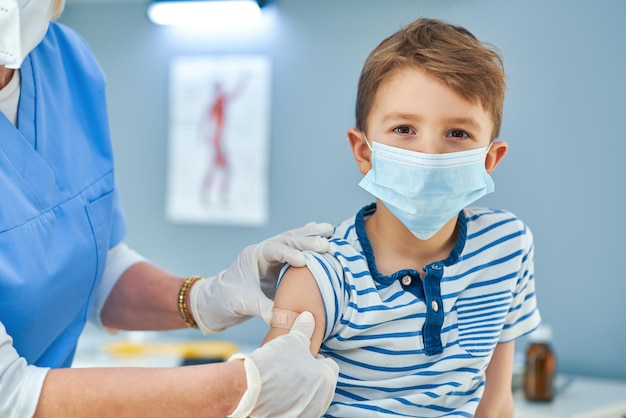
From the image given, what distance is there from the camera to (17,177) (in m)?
1.11

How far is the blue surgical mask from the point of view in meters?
1.06

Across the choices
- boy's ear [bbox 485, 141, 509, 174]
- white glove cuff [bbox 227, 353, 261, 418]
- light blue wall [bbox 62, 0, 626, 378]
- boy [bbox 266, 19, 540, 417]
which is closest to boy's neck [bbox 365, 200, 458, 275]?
boy [bbox 266, 19, 540, 417]

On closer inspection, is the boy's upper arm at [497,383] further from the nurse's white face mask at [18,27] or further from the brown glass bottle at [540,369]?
the brown glass bottle at [540,369]

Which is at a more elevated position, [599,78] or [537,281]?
[599,78]

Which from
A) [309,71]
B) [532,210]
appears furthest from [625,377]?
[309,71]

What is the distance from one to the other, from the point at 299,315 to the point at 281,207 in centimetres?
189

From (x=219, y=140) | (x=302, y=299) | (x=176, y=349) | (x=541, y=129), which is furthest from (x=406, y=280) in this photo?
(x=219, y=140)

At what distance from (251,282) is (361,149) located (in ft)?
0.97

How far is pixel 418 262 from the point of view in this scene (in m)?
1.16

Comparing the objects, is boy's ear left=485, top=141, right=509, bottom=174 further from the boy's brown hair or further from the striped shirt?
the striped shirt

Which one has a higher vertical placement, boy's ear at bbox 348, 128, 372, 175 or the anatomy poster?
boy's ear at bbox 348, 128, 372, 175

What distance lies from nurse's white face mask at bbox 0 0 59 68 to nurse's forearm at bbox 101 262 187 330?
0.51 meters

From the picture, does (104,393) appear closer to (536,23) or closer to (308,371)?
(308,371)

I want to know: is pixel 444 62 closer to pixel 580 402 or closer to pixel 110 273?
pixel 110 273
